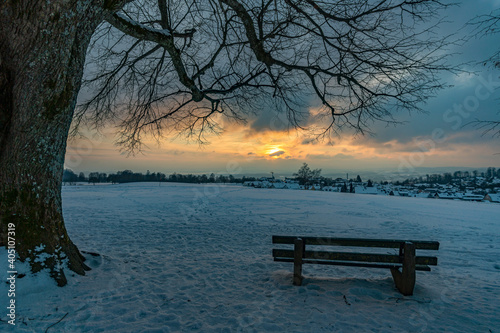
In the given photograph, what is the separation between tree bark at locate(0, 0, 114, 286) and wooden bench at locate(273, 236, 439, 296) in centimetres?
332

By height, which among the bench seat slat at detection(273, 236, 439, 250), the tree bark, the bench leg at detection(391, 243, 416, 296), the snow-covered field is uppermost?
the tree bark

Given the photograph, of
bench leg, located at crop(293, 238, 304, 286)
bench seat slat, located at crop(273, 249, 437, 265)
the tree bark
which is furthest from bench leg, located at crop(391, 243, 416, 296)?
the tree bark

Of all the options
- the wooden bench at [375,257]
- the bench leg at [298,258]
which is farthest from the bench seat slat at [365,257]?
the bench leg at [298,258]

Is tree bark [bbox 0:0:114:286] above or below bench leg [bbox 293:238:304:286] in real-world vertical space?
above

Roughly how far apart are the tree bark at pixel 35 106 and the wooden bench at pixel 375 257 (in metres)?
3.32

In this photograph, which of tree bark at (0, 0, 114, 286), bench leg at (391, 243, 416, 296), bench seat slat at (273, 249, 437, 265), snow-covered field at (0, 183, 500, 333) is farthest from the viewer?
bench seat slat at (273, 249, 437, 265)

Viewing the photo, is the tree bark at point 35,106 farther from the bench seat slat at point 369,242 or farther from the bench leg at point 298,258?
the bench seat slat at point 369,242

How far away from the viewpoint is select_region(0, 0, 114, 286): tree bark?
11.2 ft

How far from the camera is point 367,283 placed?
4.19 m

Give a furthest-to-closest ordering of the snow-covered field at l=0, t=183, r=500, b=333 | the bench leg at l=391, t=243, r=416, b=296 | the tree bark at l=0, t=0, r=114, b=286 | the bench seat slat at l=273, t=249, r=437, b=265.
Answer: the bench seat slat at l=273, t=249, r=437, b=265 < the bench leg at l=391, t=243, r=416, b=296 < the tree bark at l=0, t=0, r=114, b=286 < the snow-covered field at l=0, t=183, r=500, b=333

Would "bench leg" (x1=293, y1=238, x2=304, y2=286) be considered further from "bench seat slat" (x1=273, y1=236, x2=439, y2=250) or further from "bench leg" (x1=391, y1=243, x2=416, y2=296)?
"bench leg" (x1=391, y1=243, x2=416, y2=296)

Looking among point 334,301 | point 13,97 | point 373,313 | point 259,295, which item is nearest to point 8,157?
point 13,97

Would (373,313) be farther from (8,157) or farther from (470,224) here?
(470,224)

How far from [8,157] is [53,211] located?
2.93 feet
